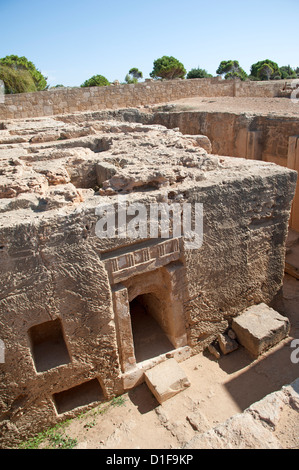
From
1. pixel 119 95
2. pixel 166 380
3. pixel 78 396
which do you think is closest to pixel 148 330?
A: pixel 166 380

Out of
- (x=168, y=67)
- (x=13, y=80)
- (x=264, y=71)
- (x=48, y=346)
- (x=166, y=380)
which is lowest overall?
(x=166, y=380)

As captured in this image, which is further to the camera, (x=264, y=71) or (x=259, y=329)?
(x=264, y=71)

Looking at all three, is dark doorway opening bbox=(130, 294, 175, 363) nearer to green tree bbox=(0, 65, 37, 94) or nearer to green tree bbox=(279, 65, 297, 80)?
green tree bbox=(0, 65, 37, 94)

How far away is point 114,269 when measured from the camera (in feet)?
12.0

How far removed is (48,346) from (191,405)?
1812 mm

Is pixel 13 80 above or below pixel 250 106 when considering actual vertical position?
above

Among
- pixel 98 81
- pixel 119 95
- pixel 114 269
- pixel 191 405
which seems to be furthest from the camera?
pixel 98 81

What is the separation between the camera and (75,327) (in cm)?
363

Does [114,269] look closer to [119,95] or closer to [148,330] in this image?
[148,330]

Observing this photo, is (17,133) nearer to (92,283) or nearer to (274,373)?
(92,283)

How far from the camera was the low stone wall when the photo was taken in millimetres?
12047

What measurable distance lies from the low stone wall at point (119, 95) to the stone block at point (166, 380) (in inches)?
433
